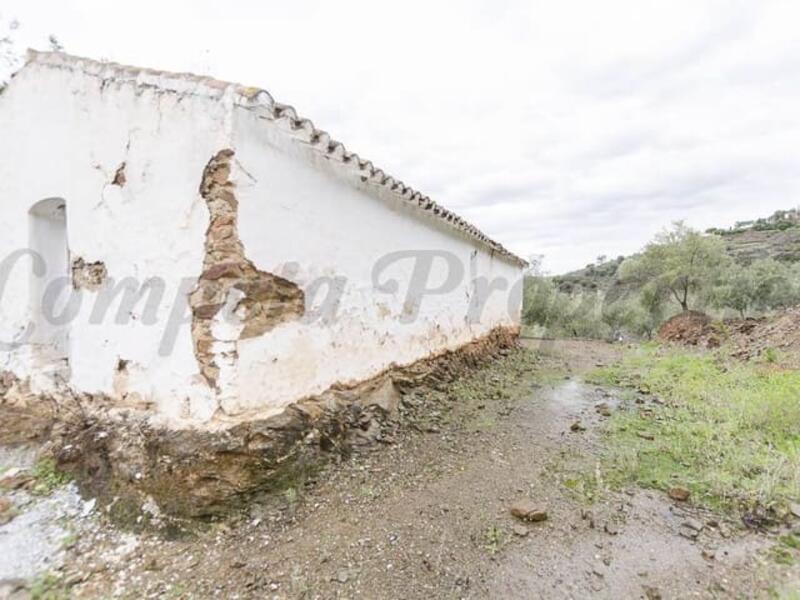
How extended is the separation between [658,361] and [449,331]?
5.63 meters

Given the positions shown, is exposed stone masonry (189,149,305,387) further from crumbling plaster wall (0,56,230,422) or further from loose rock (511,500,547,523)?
loose rock (511,500,547,523)

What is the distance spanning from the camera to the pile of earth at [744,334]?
8.86 m

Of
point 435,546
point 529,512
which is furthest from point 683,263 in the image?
point 435,546

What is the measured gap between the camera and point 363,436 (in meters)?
4.41

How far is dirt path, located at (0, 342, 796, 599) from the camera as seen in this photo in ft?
8.43

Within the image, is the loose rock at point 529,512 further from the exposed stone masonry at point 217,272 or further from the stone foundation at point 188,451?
the exposed stone masonry at point 217,272

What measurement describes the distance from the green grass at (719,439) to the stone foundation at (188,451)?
275 cm

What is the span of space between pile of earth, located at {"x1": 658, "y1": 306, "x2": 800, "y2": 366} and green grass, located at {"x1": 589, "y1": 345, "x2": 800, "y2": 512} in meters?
2.14

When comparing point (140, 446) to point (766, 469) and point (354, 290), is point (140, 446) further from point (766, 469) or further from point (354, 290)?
point (766, 469)

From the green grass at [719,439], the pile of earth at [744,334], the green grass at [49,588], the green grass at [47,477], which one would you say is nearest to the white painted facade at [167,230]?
the green grass at [47,477]

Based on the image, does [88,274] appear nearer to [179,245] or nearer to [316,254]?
[179,245]

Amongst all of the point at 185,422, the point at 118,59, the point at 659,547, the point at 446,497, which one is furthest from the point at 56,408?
the point at 659,547

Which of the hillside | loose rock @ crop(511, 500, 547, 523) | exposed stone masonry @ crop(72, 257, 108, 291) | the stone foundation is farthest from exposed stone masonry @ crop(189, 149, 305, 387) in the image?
the hillside

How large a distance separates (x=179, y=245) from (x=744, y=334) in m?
13.8
